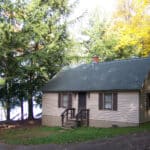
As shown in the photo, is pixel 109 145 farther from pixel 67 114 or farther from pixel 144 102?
pixel 67 114

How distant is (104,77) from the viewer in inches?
1033

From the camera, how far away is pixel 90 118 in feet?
84.4

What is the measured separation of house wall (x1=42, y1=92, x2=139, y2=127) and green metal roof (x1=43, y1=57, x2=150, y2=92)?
24.8 inches

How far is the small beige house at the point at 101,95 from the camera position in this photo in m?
23.0

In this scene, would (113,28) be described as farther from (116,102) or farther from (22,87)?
(116,102)

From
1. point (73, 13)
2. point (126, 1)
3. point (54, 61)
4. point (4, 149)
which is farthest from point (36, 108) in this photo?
point (4, 149)

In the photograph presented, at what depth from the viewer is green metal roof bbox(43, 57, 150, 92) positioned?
23.6 m

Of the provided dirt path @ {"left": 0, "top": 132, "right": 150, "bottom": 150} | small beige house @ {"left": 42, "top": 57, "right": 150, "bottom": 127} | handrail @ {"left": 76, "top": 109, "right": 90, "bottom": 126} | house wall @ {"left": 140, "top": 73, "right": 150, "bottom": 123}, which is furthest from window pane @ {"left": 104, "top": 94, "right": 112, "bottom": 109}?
dirt path @ {"left": 0, "top": 132, "right": 150, "bottom": 150}

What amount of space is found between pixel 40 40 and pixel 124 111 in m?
12.5

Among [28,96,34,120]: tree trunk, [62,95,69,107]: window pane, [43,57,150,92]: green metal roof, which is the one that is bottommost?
[28,96,34,120]: tree trunk

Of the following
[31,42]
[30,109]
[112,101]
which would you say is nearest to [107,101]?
[112,101]

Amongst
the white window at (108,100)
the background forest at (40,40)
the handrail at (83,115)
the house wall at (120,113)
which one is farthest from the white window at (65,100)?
the background forest at (40,40)

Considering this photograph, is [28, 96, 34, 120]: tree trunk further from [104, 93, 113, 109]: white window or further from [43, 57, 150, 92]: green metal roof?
[104, 93, 113, 109]: white window

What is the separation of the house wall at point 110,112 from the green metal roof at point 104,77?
629 millimetres
